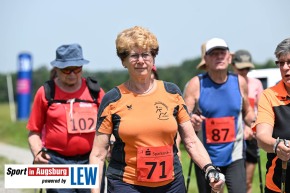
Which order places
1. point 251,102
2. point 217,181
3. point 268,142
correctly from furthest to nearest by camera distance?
point 251,102 → point 217,181 → point 268,142

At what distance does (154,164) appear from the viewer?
14.3 feet

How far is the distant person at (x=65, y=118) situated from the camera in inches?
236

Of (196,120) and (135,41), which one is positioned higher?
(135,41)

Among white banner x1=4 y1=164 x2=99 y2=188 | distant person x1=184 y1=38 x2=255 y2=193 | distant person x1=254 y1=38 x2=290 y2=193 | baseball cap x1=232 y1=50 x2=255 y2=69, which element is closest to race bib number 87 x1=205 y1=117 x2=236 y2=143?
distant person x1=184 y1=38 x2=255 y2=193

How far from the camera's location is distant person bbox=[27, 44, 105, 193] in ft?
19.7

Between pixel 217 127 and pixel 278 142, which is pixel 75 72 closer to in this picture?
pixel 217 127

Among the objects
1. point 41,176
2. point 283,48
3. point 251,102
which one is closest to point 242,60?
point 251,102

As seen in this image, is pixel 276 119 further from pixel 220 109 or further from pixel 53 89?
pixel 53 89

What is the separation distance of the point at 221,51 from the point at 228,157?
114cm

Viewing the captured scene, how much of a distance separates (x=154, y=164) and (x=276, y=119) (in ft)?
2.97

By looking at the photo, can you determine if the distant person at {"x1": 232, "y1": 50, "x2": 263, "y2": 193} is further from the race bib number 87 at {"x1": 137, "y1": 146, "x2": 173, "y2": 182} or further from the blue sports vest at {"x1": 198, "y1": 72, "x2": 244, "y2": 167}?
the race bib number 87 at {"x1": 137, "y1": 146, "x2": 173, "y2": 182}

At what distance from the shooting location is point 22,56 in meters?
29.6

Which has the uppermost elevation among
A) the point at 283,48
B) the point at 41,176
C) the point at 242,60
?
the point at 283,48

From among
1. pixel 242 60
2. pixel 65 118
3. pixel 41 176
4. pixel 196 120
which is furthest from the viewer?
pixel 242 60
